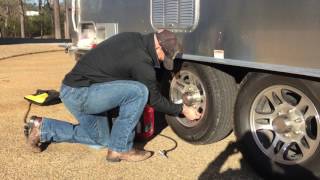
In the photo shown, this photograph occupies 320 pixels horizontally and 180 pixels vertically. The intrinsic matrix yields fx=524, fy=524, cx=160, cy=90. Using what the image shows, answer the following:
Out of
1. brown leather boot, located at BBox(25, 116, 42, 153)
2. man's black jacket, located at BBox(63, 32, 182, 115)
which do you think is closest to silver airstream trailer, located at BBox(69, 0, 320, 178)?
man's black jacket, located at BBox(63, 32, 182, 115)

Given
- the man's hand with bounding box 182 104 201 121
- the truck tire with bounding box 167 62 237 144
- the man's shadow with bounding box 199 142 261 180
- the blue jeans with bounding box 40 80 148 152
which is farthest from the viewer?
the truck tire with bounding box 167 62 237 144

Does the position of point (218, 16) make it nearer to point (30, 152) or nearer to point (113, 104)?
point (113, 104)

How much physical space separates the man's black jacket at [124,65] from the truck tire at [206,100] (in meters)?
0.40

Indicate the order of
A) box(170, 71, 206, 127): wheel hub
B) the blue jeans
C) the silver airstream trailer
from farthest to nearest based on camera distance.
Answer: box(170, 71, 206, 127): wheel hub
the blue jeans
the silver airstream trailer

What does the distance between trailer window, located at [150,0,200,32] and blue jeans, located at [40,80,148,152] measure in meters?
0.81

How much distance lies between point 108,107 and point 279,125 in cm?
153

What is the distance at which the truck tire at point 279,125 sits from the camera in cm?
403

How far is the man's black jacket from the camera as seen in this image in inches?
179

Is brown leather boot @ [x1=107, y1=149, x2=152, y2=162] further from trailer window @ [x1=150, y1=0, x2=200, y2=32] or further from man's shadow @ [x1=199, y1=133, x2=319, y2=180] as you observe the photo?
trailer window @ [x1=150, y1=0, x2=200, y2=32]

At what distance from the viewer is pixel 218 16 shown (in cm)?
455

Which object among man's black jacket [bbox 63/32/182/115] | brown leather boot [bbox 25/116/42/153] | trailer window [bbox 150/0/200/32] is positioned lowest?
brown leather boot [bbox 25/116/42/153]

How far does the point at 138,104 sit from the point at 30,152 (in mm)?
1290

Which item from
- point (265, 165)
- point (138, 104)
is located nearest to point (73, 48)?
point (138, 104)

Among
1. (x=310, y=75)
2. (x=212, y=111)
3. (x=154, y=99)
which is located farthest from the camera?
(x=212, y=111)
